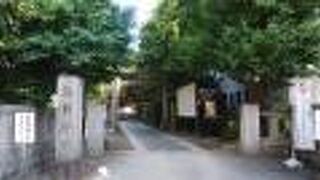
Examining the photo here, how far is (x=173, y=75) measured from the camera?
5131 cm

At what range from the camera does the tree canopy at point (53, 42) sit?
24641 mm

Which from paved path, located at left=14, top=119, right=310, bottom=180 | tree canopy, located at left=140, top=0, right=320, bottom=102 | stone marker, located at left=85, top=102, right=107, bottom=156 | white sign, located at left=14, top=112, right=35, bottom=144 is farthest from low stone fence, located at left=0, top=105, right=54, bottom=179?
tree canopy, located at left=140, top=0, right=320, bottom=102

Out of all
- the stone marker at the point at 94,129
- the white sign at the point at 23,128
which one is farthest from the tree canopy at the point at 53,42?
the white sign at the point at 23,128

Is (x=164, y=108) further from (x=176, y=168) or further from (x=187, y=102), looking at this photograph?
(x=176, y=168)

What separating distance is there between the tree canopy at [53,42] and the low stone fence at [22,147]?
157 cm

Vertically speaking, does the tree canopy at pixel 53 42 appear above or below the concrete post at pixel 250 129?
above

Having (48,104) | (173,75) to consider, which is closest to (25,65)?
(48,104)

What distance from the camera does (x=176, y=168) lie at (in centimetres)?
2430

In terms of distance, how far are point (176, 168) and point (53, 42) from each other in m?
5.32

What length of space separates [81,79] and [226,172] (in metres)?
6.77

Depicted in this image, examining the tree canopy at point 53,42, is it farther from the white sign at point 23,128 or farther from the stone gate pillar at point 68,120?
the white sign at point 23,128

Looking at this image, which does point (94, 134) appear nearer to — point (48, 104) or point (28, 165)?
point (48, 104)

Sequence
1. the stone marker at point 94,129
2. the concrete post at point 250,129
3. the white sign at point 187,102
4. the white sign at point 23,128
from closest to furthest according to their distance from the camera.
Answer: the white sign at point 23,128, the stone marker at point 94,129, the concrete post at point 250,129, the white sign at point 187,102

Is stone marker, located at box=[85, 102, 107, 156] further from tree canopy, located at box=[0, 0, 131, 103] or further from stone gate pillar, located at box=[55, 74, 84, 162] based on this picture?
stone gate pillar, located at box=[55, 74, 84, 162]
